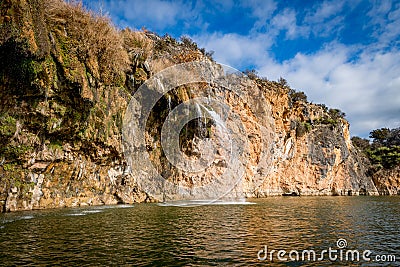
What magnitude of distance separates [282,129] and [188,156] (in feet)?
65.5

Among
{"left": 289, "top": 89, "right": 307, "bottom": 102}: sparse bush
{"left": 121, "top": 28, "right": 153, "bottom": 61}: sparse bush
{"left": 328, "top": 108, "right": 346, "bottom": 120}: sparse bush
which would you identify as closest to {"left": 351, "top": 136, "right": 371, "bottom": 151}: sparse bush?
→ {"left": 328, "top": 108, "right": 346, "bottom": 120}: sparse bush

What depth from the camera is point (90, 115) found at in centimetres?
2350

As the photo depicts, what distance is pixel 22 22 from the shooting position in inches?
679

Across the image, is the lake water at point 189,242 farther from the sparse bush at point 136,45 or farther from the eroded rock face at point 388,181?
the eroded rock face at point 388,181

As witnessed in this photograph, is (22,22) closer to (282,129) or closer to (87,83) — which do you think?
(87,83)

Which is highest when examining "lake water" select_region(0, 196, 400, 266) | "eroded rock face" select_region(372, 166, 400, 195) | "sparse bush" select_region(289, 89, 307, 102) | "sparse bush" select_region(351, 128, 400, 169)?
"sparse bush" select_region(289, 89, 307, 102)

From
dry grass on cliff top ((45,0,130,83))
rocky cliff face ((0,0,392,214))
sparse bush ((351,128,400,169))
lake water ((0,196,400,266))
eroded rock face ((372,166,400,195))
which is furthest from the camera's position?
sparse bush ((351,128,400,169))

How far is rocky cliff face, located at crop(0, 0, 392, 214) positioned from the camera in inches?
719

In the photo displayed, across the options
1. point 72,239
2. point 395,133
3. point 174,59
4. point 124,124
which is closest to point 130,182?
point 124,124

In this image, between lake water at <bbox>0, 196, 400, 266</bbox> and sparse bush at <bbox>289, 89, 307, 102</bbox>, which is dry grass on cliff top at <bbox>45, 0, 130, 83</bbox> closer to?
lake water at <bbox>0, 196, 400, 266</bbox>

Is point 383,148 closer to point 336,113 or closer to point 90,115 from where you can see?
point 336,113

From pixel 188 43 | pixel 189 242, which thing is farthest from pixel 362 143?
pixel 189 242

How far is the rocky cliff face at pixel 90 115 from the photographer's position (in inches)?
719

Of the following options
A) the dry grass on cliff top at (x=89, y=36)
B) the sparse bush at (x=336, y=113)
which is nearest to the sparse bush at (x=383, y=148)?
the sparse bush at (x=336, y=113)
